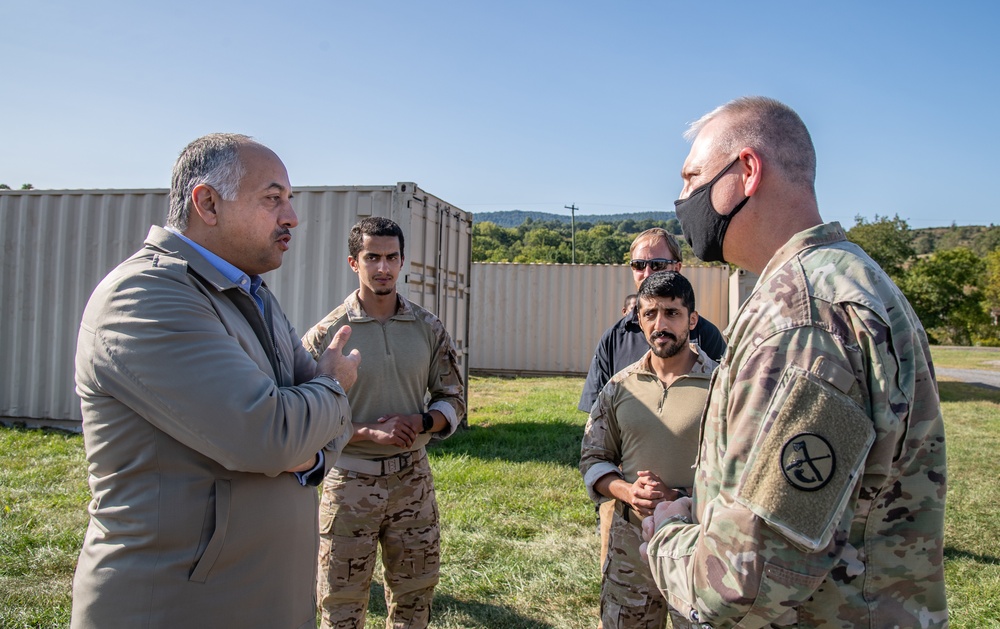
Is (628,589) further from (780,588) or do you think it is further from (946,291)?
(946,291)

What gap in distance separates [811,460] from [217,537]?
1.35 m

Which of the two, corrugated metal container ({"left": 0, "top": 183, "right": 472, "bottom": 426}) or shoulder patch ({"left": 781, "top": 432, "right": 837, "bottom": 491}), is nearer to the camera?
shoulder patch ({"left": 781, "top": 432, "right": 837, "bottom": 491})

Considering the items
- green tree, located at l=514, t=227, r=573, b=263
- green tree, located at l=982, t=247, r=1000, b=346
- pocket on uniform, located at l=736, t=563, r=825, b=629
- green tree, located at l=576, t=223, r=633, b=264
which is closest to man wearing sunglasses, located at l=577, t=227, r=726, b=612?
pocket on uniform, located at l=736, t=563, r=825, b=629

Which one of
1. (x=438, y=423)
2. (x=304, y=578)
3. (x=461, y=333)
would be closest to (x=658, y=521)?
(x=304, y=578)

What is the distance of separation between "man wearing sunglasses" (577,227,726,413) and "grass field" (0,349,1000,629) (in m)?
1.27

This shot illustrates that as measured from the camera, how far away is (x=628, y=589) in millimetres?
2846

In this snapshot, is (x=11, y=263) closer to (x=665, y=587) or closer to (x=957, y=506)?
(x=665, y=587)

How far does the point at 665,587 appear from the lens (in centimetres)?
150

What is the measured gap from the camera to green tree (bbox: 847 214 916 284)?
3491cm

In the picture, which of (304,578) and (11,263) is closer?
(304,578)

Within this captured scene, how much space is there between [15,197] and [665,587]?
9.94 meters

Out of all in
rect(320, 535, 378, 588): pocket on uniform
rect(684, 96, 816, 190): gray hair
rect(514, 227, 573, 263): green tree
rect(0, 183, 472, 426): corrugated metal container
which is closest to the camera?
rect(684, 96, 816, 190): gray hair

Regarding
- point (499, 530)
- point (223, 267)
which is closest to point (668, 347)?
point (223, 267)

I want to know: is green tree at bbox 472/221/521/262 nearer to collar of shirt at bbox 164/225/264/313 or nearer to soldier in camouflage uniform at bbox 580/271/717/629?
soldier in camouflage uniform at bbox 580/271/717/629
